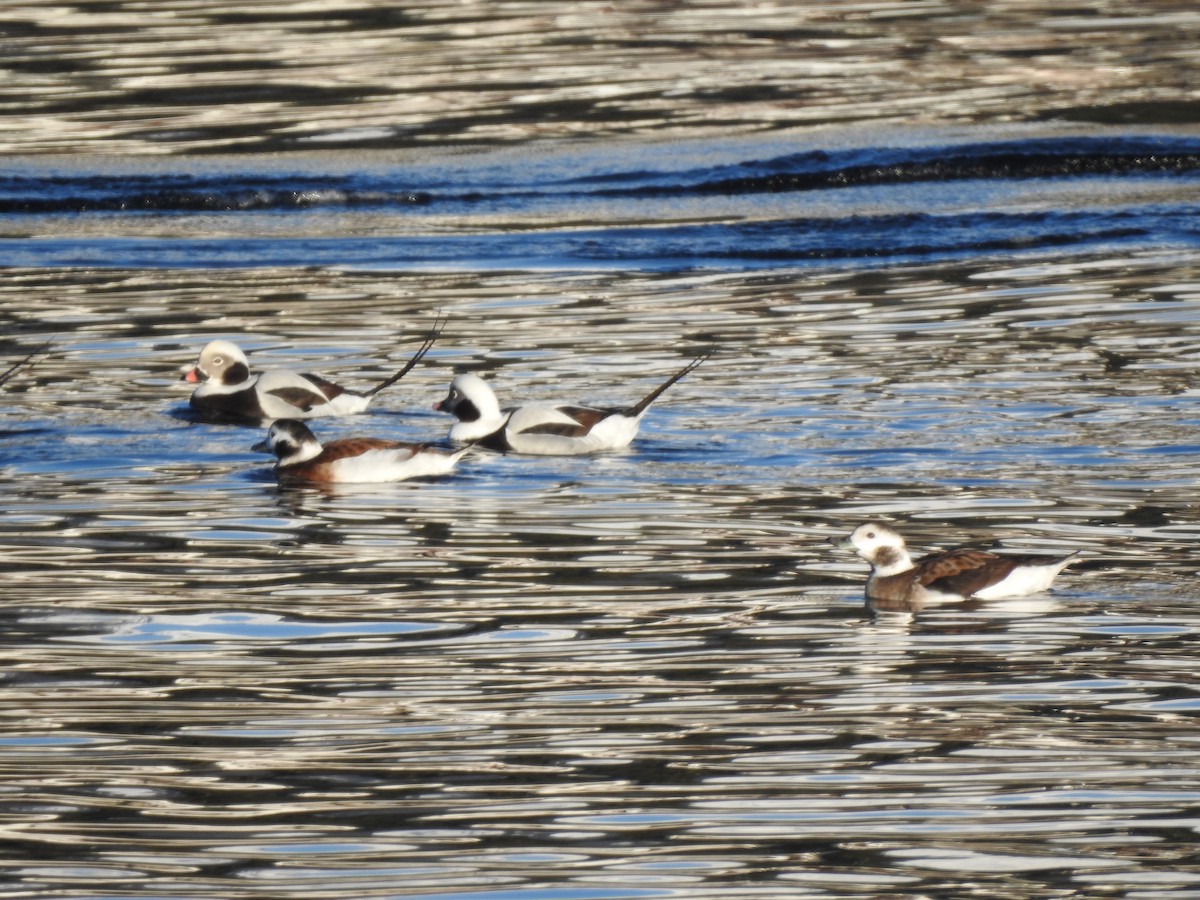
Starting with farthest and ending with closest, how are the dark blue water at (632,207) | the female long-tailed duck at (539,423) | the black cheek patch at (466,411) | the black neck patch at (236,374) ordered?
the dark blue water at (632,207)
the black neck patch at (236,374)
the black cheek patch at (466,411)
the female long-tailed duck at (539,423)

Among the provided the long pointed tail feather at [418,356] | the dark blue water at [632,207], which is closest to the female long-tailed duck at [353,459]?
the long pointed tail feather at [418,356]

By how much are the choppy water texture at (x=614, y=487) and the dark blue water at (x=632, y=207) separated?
0.06 m

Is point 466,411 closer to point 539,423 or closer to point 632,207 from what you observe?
point 539,423

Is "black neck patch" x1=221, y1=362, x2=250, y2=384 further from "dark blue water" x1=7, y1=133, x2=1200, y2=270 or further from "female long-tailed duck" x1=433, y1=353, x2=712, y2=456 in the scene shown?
"dark blue water" x1=7, y1=133, x2=1200, y2=270

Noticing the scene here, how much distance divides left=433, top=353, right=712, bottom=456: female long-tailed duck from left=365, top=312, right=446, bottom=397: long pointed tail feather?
53cm

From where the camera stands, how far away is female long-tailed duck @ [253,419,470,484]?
12602mm

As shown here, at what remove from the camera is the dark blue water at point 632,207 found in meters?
18.5

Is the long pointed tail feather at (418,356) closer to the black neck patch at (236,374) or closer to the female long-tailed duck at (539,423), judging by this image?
the female long-tailed duck at (539,423)

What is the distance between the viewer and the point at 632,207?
1994 cm

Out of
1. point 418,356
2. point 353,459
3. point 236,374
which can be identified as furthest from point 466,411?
point 236,374

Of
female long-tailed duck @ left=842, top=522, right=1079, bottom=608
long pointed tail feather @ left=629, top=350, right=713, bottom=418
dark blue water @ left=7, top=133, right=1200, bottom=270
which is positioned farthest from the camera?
dark blue water @ left=7, top=133, right=1200, bottom=270

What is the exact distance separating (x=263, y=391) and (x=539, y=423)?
222cm

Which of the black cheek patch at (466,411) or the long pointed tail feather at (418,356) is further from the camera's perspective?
the long pointed tail feather at (418,356)

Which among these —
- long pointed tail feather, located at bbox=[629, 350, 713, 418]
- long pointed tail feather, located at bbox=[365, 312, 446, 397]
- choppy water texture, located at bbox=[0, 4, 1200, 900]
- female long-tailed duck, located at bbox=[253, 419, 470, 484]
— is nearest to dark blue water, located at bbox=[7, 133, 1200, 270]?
choppy water texture, located at bbox=[0, 4, 1200, 900]
